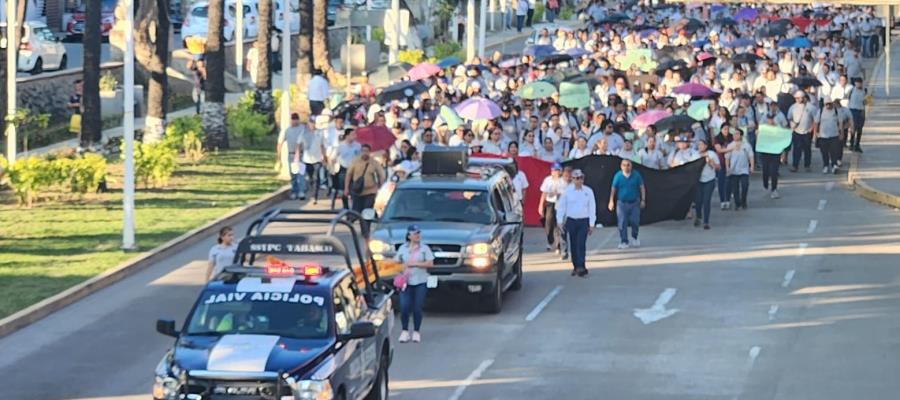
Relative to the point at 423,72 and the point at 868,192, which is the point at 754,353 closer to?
the point at 868,192

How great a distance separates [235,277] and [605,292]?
955 cm

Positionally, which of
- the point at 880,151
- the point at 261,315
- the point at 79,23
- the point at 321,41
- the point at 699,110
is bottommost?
the point at 880,151

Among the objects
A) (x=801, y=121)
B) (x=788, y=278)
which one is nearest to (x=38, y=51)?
(x=801, y=121)

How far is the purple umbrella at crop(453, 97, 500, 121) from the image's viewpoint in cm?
3572

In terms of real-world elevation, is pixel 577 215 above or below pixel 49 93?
below

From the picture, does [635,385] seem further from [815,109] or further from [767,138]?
[815,109]

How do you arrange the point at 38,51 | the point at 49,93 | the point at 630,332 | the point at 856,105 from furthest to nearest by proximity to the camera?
the point at 38,51 → the point at 49,93 → the point at 856,105 → the point at 630,332

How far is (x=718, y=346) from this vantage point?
72.7ft

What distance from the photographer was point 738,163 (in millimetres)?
34031

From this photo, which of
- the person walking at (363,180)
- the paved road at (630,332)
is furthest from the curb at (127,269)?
the person walking at (363,180)

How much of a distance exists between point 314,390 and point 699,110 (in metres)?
23.5

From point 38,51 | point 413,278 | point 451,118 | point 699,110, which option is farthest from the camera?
point 38,51

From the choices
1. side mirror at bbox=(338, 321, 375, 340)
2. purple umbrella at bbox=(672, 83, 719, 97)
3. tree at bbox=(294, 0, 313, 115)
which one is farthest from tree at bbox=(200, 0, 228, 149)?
side mirror at bbox=(338, 321, 375, 340)

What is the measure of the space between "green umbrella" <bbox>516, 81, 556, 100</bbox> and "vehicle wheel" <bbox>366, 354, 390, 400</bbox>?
22.7 m
